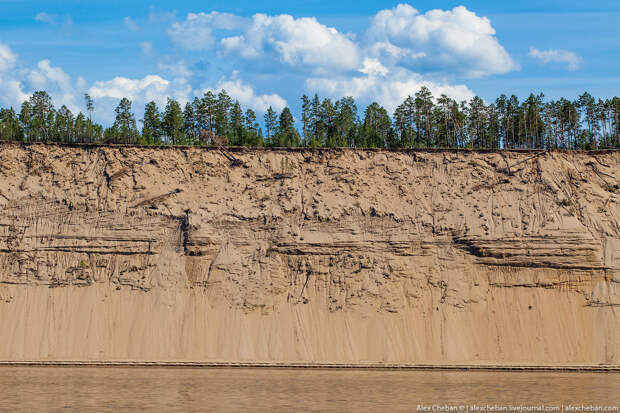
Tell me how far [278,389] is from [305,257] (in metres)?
11.7

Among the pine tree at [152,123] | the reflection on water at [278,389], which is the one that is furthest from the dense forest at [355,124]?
the reflection on water at [278,389]

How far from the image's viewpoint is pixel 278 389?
1079 inches

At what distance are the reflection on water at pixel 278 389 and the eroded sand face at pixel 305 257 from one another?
3.03 metres

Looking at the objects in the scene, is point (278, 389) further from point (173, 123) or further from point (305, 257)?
point (173, 123)

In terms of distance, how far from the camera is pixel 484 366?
115ft

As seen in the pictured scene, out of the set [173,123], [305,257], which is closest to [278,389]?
[305,257]

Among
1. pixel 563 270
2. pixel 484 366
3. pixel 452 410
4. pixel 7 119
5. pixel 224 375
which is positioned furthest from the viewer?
pixel 7 119

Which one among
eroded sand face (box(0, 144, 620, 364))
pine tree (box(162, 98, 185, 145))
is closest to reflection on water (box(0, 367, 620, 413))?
eroded sand face (box(0, 144, 620, 364))

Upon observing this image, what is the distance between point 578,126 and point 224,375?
3363 centimetres

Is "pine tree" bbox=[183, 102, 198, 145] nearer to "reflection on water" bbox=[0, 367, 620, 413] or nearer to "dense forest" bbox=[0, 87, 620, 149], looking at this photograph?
"dense forest" bbox=[0, 87, 620, 149]

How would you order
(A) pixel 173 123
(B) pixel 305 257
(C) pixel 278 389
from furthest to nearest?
(A) pixel 173 123
(B) pixel 305 257
(C) pixel 278 389

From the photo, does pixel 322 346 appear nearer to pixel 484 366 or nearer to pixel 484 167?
pixel 484 366

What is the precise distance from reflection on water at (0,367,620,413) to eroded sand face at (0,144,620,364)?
3.03 metres

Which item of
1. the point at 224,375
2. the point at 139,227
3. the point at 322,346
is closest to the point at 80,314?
the point at 139,227
